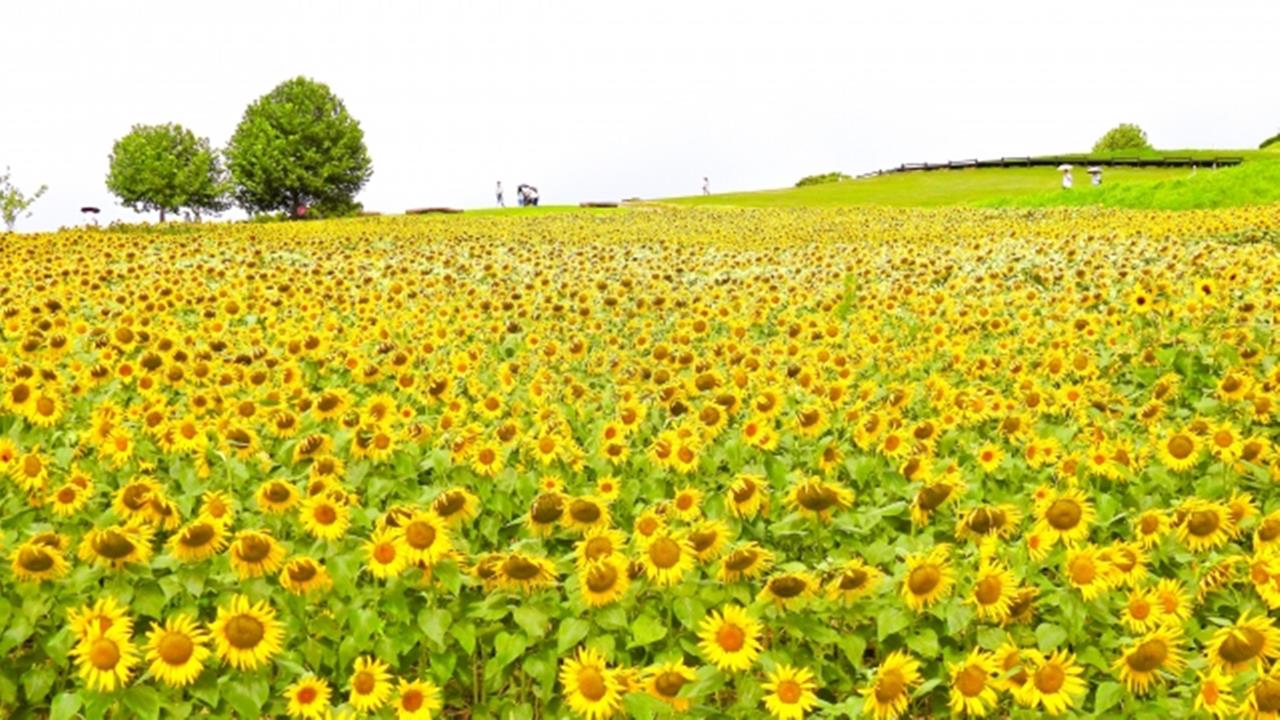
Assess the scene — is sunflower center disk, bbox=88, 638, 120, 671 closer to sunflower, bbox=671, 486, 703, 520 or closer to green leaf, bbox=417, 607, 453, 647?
green leaf, bbox=417, 607, 453, 647

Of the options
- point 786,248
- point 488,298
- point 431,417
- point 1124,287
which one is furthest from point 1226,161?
point 431,417

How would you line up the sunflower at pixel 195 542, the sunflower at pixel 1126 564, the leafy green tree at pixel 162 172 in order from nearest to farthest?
the sunflower at pixel 1126 564, the sunflower at pixel 195 542, the leafy green tree at pixel 162 172

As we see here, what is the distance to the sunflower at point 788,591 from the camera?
3.77 m

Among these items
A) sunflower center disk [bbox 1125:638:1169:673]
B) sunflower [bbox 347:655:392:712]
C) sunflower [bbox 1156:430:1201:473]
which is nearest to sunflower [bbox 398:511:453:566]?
sunflower [bbox 347:655:392:712]

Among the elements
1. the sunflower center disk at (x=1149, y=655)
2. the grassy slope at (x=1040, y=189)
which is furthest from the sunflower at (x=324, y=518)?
the grassy slope at (x=1040, y=189)

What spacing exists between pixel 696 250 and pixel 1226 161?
5843 centimetres

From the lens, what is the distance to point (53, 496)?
4863 millimetres

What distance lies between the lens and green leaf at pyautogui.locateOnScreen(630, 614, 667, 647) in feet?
12.3

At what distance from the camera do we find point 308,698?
3461 mm

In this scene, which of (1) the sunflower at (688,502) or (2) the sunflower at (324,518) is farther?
(1) the sunflower at (688,502)

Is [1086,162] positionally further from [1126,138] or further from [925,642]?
[925,642]

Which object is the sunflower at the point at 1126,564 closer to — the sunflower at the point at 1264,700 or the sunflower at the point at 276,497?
the sunflower at the point at 1264,700

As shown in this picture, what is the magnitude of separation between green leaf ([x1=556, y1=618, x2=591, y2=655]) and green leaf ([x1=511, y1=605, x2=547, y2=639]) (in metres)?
0.08

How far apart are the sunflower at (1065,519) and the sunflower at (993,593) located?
487mm
